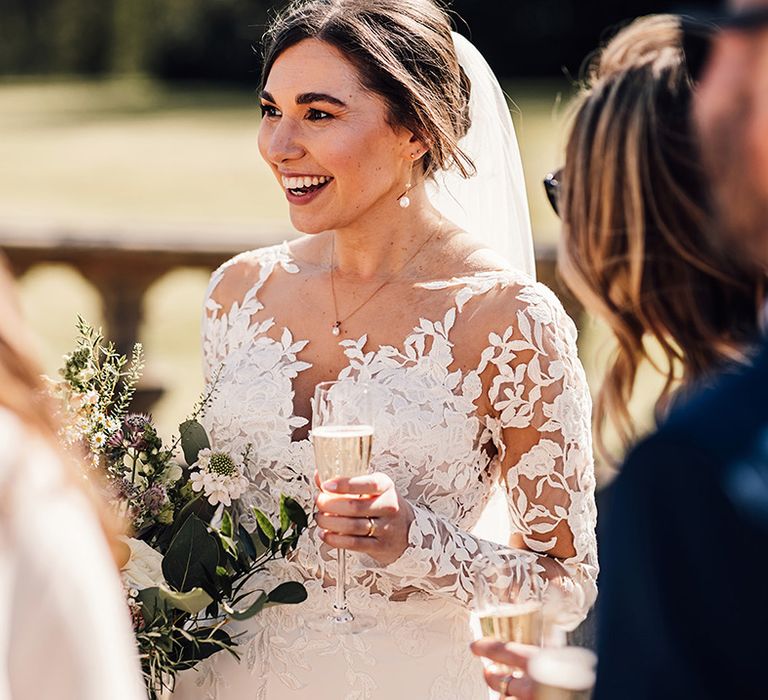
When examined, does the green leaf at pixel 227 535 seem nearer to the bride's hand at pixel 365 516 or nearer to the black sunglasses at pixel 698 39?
the bride's hand at pixel 365 516

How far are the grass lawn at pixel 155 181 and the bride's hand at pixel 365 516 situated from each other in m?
6.13

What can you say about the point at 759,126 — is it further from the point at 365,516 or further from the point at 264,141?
the point at 264,141

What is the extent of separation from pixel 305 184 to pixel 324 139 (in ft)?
0.43

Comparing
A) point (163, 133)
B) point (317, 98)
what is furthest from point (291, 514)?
point (163, 133)

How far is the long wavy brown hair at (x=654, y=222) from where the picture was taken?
176cm

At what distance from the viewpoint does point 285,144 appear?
3.38 m

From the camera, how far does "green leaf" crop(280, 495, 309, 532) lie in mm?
3002

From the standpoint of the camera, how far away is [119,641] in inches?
58.6

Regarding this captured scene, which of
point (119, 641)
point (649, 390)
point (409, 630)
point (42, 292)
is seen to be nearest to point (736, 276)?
point (119, 641)

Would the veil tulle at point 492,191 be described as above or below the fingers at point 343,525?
above

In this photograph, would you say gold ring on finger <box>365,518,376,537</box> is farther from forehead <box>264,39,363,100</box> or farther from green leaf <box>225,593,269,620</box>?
forehead <box>264,39,363,100</box>

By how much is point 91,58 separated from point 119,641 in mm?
55200

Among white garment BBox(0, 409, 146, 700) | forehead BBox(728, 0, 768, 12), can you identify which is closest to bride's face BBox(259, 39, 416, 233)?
white garment BBox(0, 409, 146, 700)

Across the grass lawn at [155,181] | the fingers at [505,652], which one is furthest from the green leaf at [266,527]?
the grass lawn at [155,181]
